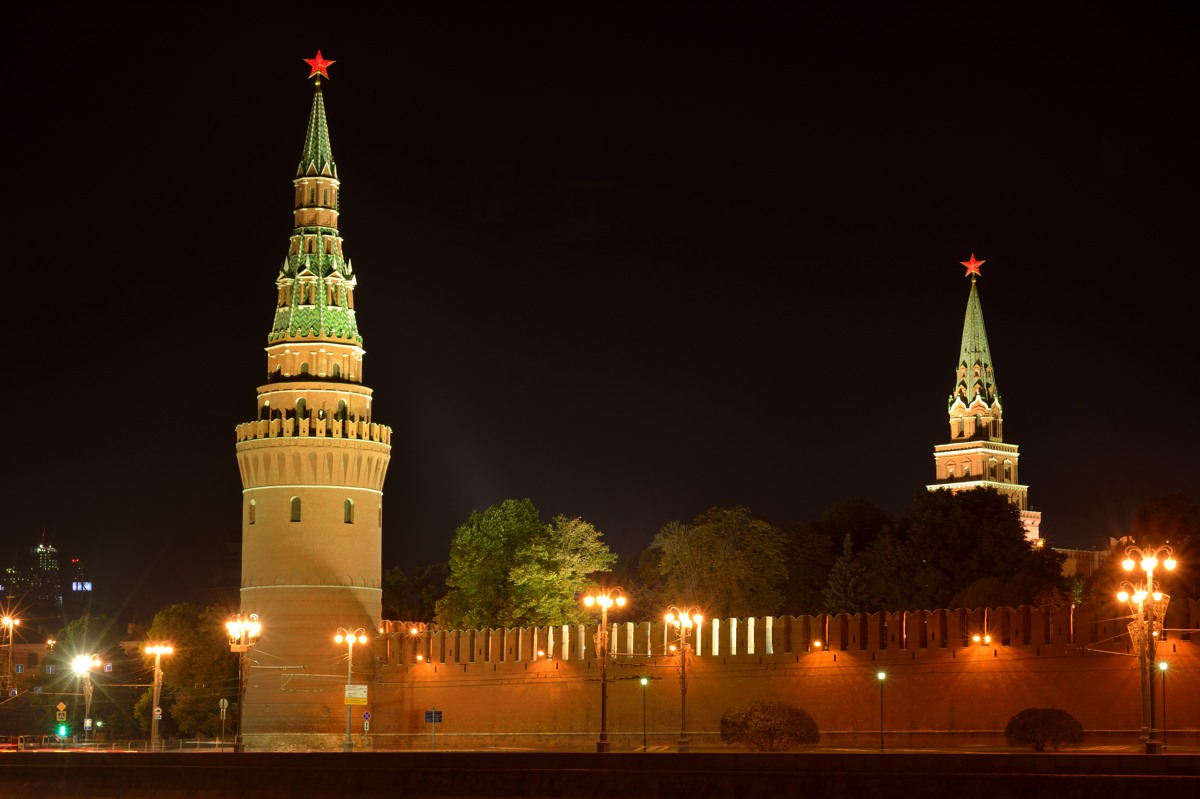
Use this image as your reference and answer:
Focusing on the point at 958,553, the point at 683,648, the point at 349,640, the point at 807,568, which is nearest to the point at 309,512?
the point at 349,640

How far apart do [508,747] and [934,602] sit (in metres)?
22.1

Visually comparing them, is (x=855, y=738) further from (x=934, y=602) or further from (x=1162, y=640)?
(x=934, y=602)

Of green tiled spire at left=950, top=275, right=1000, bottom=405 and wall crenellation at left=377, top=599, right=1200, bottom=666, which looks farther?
green tiled spire at left=950, top=275, right=1000, bottom=405

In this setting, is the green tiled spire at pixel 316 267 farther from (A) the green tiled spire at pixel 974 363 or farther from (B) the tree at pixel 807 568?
(A) the green tiled spire at pixel 974 363

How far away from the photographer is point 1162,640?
50.2 meters

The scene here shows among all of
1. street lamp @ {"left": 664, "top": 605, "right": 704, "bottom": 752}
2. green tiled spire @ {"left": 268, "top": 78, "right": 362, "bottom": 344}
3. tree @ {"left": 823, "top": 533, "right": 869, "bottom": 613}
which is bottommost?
street lamp @ {"left": 664, "top": 605, "right": 704, "bottom": 752}

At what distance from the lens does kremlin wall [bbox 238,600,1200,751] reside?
51.4 m

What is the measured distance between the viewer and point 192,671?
83000mm

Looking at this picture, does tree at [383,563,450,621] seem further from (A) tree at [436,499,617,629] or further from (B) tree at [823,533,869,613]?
(B) tree at [823,533,869,613]

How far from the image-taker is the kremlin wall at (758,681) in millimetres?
51438

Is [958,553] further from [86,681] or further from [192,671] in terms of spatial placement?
[86,681]

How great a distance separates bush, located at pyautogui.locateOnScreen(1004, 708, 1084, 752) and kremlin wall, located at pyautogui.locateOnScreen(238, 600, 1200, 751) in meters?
1.74

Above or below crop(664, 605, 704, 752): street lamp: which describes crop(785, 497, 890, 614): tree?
above

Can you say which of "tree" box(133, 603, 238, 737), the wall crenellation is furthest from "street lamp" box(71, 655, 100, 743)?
the wall crenellation
